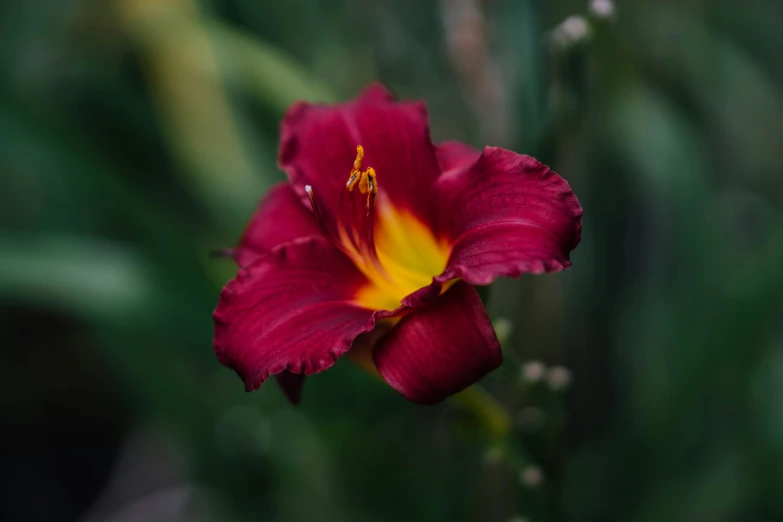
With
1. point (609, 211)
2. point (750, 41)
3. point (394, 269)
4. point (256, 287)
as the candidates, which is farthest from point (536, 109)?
point (750, 41)

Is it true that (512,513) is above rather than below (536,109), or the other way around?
below

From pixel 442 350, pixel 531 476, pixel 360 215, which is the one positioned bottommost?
pixel 531 476

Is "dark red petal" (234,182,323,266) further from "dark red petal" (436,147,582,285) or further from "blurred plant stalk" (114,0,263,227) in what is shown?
"blurred plant stalk" (114,0,263,227)

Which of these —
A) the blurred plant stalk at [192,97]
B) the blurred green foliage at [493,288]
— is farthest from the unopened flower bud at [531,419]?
the blurred plant stalk at [192,97]

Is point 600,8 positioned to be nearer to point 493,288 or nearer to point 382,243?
point 382,243

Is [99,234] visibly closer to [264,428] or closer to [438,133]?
[264,428]

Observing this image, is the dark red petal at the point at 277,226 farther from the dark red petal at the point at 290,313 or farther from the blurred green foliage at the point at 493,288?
the blurred green foliage at the point at 493,288

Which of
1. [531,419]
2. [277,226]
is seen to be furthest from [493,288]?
[277,226]
